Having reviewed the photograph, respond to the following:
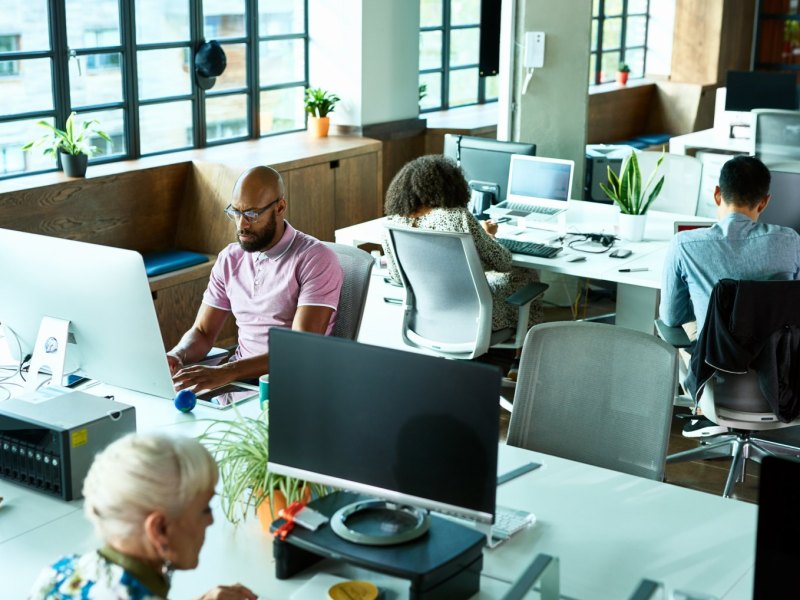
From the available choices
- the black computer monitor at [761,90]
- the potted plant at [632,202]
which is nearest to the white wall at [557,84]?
the potted plant at [632,202]

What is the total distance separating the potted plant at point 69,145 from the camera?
5625mm

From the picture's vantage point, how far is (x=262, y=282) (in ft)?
11.9

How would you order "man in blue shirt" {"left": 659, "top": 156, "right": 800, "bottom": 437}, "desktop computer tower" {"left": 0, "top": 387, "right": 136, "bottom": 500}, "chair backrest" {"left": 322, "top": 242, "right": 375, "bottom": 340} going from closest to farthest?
"desktop computer tower" {"left": 0, "top": 387, "right": 136, "bottom": 500}, "chair backrest" {"left": 322, "top": 242, "right": 375, "bottom": 340}, "man in blue shirt" {"left": 659, "top": 156, "right": 800, "bottom": 437}

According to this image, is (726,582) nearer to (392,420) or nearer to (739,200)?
(392,420)

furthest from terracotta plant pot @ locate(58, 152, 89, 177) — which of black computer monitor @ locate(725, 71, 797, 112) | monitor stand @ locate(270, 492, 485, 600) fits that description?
black computer monitor @ locate(725, 71, 797, 112)

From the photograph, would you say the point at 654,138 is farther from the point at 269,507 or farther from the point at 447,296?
the point at 269,507

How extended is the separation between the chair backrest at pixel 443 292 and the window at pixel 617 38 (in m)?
6.47

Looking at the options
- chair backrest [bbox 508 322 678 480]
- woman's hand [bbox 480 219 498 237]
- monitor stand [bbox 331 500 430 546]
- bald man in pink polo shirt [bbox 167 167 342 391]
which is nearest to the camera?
monitor stand [bbox 331 500 430 546]

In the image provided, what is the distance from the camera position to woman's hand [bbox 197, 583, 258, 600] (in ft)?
6.53

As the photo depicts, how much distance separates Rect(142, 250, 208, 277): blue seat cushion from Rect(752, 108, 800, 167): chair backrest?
3.73 meters

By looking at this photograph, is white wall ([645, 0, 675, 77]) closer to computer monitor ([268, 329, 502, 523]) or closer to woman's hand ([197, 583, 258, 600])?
computer monitor ([268, 329, 502, 523])

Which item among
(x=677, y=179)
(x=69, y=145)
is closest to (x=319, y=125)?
(x=69, y=145)

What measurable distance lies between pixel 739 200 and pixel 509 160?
1803mm

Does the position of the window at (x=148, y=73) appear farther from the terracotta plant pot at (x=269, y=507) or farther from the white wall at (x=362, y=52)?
the terracotta plant pot at (x=269, y=507)
